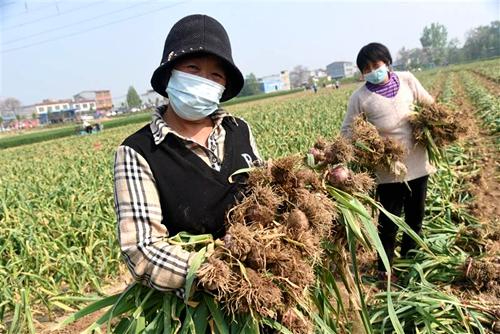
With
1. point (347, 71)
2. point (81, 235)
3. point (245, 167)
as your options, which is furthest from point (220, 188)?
point (347, 71)

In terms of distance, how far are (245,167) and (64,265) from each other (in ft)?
8.25

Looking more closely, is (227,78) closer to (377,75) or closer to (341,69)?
(377,75)

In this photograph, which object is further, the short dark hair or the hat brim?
the short dark hair

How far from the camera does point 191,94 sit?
4.50ft

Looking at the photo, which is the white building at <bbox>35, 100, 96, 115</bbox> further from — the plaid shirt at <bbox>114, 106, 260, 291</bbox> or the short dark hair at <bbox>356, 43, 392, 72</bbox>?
the plaid shirt at <bbox>114, 106, 260, 291</bbox>

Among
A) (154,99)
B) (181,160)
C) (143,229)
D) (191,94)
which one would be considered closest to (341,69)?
(154,99)

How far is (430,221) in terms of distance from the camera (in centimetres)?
362

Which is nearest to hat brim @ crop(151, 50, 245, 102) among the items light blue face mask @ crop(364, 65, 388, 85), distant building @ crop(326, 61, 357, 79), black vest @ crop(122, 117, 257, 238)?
black vest @ crop(122, 117, 257, 238)

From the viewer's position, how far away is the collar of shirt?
4.28 ft

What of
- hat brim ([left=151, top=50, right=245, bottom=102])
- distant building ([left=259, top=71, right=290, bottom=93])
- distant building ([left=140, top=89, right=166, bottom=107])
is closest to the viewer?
hat brim ([left=151, top=50, right=245, bottom=102])

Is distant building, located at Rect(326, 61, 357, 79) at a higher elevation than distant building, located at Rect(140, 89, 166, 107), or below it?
higher

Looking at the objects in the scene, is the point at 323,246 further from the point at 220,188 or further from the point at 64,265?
the point at 64,265

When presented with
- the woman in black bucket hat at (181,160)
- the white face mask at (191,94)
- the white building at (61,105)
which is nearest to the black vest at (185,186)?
the woman in black bucket hat at (181,160)

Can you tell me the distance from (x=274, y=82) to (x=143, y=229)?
8647cm
